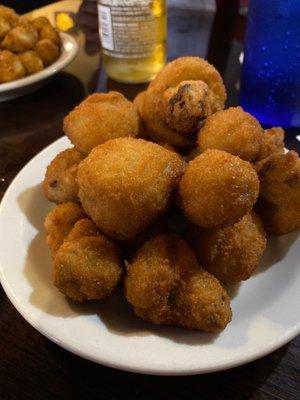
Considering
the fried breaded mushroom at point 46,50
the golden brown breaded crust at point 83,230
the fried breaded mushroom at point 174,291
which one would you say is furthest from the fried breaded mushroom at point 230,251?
the fried breaded mushroom at point 46,50

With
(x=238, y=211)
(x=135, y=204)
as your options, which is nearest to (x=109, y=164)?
(x=135, y=204)

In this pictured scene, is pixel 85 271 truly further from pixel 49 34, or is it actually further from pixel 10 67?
pixel 49 34

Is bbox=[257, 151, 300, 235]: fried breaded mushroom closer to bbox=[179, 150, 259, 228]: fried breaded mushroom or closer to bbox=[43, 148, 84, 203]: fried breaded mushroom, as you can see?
bbox=[179, 150, 259, 228]: fried breaded mushroom

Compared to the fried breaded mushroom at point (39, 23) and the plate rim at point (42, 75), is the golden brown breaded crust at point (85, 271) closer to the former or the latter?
the plate rim at point (42, 75)

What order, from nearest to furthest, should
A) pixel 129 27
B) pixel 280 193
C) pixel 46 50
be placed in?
pixel 280 193 < pixel 129 27 < pixel 46 50

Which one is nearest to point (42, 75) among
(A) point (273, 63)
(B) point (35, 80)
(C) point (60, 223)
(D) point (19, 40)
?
(B) point (35, 80)

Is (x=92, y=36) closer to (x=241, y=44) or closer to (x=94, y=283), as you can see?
(x=241, y=44)

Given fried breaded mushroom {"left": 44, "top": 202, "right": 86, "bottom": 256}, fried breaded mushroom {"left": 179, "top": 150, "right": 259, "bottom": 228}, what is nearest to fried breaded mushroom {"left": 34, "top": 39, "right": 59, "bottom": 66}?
fried breaded mushroom {"left": 44, "top": 202, "right": 86, "bottom": 256}
